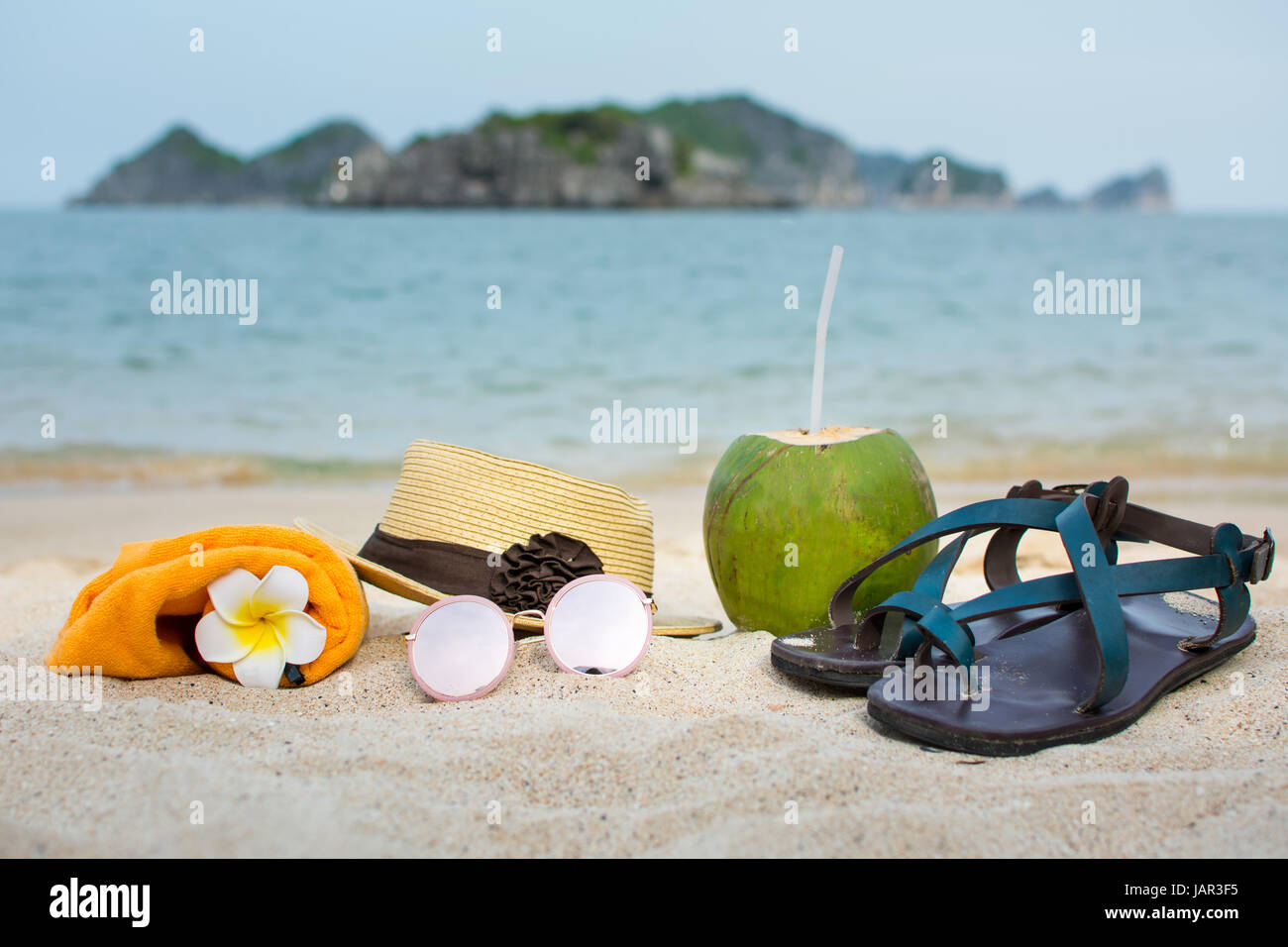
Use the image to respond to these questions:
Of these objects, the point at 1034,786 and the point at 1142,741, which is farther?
the point at 1142,741

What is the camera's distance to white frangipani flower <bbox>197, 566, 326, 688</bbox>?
Answer: 235cm

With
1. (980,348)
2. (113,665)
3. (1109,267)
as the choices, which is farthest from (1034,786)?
(1109,267)

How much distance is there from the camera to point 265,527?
96.3 inches

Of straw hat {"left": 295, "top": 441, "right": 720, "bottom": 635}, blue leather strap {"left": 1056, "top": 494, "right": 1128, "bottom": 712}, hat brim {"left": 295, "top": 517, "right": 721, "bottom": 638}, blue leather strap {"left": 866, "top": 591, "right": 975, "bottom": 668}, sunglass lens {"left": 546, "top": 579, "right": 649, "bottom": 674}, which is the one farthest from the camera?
straw hat {"left": 295, "top": 441, "right": 720, "bottom": 635}

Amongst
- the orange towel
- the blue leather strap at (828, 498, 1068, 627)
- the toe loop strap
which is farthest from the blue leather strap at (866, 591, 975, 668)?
the orange towel

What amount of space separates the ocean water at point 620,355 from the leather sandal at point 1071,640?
4.44 meters

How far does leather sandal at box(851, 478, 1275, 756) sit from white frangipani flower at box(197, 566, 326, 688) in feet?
4.51

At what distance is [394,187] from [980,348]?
140 feet

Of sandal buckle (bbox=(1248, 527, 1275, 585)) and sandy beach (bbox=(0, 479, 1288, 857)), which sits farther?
sandal buckle (bbox=(1248, 527, 1275, 585))

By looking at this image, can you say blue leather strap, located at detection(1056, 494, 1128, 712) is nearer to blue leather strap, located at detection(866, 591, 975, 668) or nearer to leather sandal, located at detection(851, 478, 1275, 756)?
leather sandal, located at detection(851, 478, 1275, 756)

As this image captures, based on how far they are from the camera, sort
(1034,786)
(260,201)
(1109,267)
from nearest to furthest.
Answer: (1034,786) < (1109,267) < (260,201)
